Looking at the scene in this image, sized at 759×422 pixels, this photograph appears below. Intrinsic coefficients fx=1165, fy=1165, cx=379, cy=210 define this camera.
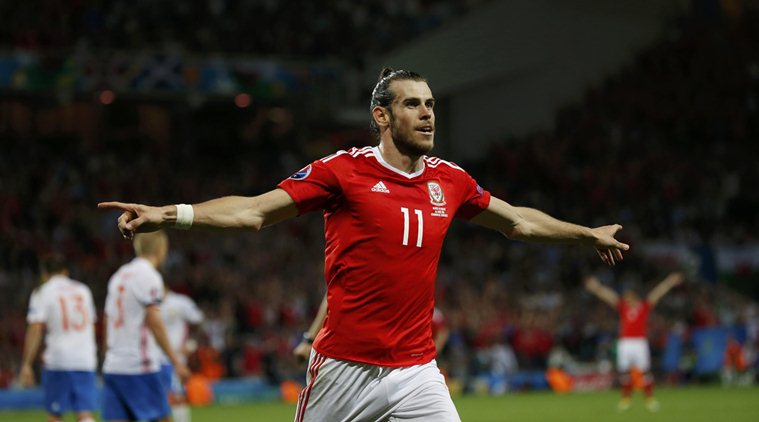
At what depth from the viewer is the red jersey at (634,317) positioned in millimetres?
21750

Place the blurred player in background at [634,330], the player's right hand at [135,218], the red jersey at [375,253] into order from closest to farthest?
the player's right hand at [135,218], the red jersey at [375,253], the blurred player in background at [634,330]

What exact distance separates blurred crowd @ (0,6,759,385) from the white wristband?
16510 mm

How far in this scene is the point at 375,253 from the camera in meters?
5.95

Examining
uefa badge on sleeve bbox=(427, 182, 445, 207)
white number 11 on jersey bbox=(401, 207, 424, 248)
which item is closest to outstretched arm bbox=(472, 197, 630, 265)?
uefa badge on sleeve bbox=(427, 182, 445, 207)

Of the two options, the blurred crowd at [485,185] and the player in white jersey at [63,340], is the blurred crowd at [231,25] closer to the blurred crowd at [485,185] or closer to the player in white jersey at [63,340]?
the blurred crowd at [485,185]

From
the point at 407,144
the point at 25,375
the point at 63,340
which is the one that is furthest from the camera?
the point at 25,375

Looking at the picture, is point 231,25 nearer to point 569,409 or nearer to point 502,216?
point 569,409

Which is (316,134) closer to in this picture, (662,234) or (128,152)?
(128,152)

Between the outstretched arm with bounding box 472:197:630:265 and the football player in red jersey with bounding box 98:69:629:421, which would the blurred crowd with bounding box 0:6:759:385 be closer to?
the outstretched arm with bounding box 472:197:630:265

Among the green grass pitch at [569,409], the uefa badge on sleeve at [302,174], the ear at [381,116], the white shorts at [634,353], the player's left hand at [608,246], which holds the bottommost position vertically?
the green grass pitch at [569,409]

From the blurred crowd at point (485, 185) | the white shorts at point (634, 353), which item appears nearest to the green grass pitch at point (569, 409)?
the white shorts at point (634, 353)

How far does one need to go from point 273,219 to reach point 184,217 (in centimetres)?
56

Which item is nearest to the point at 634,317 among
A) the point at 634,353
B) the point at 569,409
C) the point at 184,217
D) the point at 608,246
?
the point at 634,353

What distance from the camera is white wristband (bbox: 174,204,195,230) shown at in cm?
529
